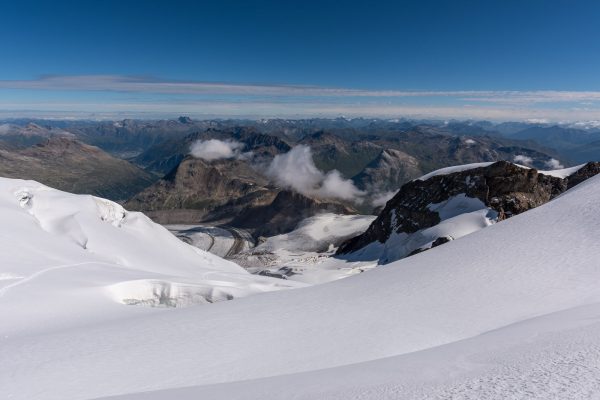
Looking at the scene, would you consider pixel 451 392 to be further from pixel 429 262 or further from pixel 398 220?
pixel 398 220

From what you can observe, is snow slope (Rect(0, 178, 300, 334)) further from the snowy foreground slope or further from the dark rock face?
the dark rock face

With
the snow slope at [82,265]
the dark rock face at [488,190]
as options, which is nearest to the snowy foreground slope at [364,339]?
the snow slope at [82,265]

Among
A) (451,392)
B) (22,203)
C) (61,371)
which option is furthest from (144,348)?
(22,203)

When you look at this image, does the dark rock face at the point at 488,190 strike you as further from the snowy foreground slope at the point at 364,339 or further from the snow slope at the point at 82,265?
the snowy foreground slope at the point at 364,339

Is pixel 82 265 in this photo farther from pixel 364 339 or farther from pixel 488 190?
pixel 488 190

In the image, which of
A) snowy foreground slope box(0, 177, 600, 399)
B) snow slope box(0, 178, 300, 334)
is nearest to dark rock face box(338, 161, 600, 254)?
snow slope box(0, 178, 300, 334)
